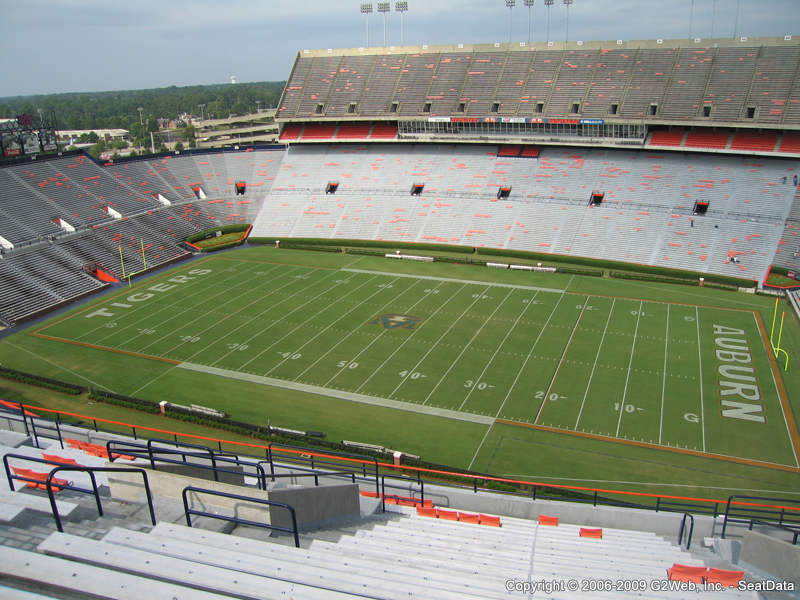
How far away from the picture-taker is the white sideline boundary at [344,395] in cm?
2356

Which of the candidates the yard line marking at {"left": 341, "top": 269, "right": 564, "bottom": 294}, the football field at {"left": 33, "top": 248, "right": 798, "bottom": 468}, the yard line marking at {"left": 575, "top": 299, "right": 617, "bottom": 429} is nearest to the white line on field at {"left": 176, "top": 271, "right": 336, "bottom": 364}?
the football field at {"left": 33, "top": 248, "right": 798, "bottom": 468}

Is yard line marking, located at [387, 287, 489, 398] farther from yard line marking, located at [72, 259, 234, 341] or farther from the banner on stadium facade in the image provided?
the banner on stadium facade

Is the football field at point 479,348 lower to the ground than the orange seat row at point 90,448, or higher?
lower

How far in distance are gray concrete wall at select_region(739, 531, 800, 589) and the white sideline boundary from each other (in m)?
13.6

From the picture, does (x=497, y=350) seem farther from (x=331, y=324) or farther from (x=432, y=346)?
(x=331, y=324)

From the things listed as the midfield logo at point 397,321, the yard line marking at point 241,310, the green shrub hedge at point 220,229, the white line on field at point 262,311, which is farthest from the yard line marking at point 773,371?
the green shrub hedge at point 220,229

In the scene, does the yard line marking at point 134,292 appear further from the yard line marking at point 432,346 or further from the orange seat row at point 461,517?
the orange seat row at point 461,517

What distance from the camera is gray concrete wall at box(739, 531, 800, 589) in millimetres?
8703

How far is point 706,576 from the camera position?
340 inches

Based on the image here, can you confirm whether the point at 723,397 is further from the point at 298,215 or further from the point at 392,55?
the point at 392,55

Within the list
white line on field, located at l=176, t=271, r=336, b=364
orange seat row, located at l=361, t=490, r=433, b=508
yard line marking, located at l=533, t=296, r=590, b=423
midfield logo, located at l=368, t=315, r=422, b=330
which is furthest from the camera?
midfield logo, located at l=368, t=315, r=422, b=330

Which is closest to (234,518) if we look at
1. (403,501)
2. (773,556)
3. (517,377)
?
(403,501)

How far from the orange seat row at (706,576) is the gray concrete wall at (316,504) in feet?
17.0

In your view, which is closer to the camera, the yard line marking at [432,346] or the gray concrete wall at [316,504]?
the gray concrete wall at [316,504]
